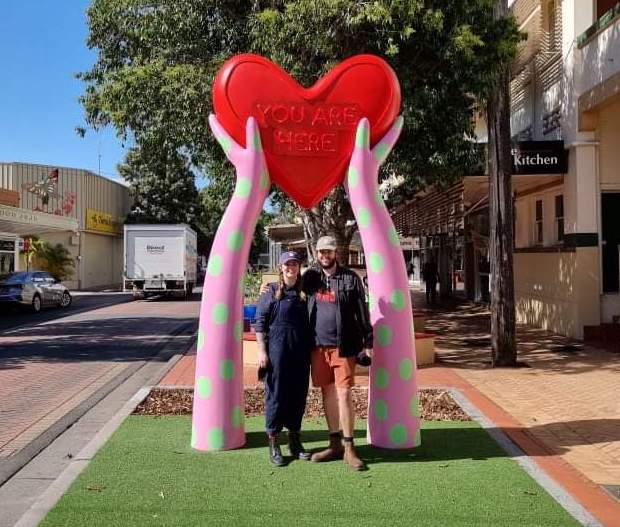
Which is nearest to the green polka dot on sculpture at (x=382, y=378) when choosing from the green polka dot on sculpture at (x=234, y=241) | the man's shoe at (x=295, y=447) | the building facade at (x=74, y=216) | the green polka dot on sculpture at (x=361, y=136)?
the man's shoe at (x=295, y=447)

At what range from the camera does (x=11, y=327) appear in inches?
717

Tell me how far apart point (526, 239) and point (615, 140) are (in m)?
4.74

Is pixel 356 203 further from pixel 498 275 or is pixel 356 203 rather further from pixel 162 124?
pixel 162 124

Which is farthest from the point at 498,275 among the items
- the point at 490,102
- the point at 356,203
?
the point at 356,203

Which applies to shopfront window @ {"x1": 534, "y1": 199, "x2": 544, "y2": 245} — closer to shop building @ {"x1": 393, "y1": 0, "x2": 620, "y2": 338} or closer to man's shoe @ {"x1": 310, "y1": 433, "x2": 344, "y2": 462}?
shop building @ {"x1": 393, "y1": 0, "x2": 620, "y2": 338}

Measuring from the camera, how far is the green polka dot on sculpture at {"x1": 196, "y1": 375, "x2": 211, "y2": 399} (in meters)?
5.87

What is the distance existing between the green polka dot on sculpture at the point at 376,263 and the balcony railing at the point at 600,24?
8.79 m

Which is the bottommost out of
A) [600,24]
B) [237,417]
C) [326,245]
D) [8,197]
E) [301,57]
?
[237,417]

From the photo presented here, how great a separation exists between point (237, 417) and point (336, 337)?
1.27 m

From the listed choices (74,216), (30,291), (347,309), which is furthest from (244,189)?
(74,216)

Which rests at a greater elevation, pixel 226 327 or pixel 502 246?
pixel 502 246

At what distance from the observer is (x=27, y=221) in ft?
93.6

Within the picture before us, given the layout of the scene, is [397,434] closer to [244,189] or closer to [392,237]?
[392,237]

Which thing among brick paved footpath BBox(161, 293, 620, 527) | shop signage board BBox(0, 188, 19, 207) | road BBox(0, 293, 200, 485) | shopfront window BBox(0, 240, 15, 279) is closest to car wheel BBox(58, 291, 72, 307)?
road BBox(0, 293, 200, 485)
